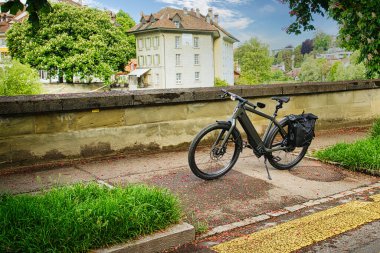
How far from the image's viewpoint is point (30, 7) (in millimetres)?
4082

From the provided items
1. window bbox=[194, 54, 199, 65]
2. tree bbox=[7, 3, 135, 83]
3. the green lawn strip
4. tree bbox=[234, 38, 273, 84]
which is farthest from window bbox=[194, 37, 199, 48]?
the green lawn strip

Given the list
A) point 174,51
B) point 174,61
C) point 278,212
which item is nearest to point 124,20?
point 174,51

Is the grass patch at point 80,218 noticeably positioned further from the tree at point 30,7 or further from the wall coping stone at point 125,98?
the wall coping stone at point 125,98

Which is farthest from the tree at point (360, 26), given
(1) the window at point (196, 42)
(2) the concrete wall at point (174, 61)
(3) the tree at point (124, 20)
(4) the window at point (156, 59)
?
(3) the tree at point (124, 20)

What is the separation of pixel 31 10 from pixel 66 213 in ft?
6.49

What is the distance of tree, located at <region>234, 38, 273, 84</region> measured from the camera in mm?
103625

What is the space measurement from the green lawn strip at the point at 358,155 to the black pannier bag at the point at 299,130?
74cm

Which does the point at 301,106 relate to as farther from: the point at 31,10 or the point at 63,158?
the point at 31,10

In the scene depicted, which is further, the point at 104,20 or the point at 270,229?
the point at 104,20

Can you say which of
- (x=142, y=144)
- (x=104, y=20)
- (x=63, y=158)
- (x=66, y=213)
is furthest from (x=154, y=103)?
(x=104, y=20)

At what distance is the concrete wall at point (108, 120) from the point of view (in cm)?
615

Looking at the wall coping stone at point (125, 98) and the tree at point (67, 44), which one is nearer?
the wall coping stone at point (125, 98)

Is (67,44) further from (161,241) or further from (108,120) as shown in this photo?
(161,241)

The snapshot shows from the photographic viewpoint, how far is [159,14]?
8219 cm
